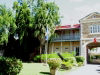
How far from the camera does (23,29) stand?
2828cm

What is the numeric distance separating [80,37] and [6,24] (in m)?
14.3

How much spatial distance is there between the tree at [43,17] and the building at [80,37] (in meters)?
3.69

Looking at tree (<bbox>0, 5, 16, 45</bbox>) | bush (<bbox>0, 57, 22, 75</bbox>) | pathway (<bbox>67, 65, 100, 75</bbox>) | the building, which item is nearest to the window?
the building

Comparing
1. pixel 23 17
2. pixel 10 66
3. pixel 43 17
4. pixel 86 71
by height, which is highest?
pixel 23 17

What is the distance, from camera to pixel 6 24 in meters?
27.7

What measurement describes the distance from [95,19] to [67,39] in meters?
7.29

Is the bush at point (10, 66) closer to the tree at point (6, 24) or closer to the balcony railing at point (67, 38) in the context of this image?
the tree at point (6, 24)

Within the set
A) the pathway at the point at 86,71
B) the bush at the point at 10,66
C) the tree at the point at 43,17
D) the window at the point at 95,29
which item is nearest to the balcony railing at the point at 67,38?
the tree at the point at 43,17

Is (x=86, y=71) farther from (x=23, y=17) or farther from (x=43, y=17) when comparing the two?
(x=23, y=17)

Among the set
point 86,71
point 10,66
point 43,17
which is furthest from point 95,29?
point 10,66

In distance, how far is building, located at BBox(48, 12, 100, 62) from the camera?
87.0 ft

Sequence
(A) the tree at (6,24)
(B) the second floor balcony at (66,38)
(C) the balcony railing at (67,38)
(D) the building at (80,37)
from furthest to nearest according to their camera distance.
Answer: (B) the second floor balcony at (66,38) < (C) the balcony railing at (67,38) < (A) the tree at (6,24) < (D) the building at (80,37)

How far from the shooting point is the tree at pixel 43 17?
27469 millimetres

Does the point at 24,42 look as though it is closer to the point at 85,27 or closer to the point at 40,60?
the point at 40,60
